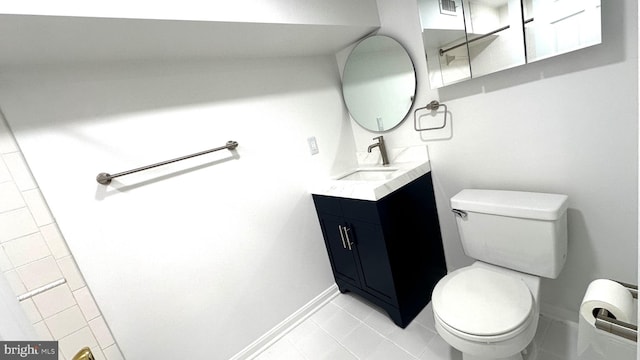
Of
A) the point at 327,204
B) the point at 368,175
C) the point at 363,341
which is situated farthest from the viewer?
the point at 368,175

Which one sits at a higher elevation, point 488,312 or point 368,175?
point 368,175

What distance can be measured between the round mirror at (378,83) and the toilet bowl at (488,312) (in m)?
1.02

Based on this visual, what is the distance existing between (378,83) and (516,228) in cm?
114

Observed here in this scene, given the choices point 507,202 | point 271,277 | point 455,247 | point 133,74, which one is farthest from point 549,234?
point 133,74

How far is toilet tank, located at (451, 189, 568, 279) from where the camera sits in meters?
1.09

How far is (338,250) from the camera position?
1.78 metres

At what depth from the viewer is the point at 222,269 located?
144 centimetres

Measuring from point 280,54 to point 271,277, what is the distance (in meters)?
1.39

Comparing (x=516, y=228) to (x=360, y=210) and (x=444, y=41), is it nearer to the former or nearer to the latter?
(x=360, y=210)

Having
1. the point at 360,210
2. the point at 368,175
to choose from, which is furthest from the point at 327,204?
the point at 368,175

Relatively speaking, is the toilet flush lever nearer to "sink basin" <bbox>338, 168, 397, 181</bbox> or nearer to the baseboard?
"sink basin" <bbox>338, 168, 397, 181</bbox>

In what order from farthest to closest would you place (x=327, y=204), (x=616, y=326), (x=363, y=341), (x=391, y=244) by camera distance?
(x=327, y=204), (x=363, y=341), (x=391, y=244), (x=616, y=326)

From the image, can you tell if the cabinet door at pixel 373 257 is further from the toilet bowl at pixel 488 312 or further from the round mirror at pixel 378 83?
the round mirror at pixel 378 83

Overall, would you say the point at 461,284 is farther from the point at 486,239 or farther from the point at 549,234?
the point at 549,234
